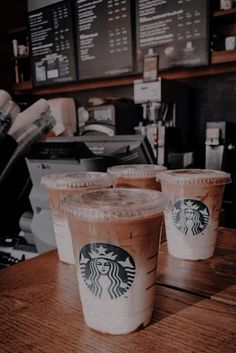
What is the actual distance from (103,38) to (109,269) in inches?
153

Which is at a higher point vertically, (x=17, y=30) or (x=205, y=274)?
(x=17, y=30)

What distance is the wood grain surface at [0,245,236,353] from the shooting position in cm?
57

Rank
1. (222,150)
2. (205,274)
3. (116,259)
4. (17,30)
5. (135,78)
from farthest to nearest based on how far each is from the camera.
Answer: (17,30) → (135,78) → (222,150) → (205,274) → (116,259)

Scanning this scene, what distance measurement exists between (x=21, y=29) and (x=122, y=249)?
15.9ft

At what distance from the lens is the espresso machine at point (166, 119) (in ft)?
9.95

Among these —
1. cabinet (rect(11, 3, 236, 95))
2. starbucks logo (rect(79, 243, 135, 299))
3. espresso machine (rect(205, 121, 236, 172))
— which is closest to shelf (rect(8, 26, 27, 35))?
cabinet (rect(11, 3, 236, 95))

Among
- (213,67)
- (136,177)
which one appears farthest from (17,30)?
(136,177)

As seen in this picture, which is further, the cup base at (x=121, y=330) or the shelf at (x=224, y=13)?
the shelf at (x=224, y=13)

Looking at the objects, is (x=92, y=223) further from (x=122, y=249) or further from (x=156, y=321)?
(x=156, y=321)

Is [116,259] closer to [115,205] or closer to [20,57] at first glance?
[115,205]

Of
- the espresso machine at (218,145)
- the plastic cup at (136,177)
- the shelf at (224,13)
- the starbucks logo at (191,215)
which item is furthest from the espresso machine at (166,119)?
the starbucks logo at (191,215)

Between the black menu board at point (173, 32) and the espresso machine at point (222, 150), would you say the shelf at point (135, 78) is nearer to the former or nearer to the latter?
the black menu board at point (173, 32)

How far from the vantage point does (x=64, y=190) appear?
85 centimetres

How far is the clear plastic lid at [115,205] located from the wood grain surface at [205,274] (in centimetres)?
24
